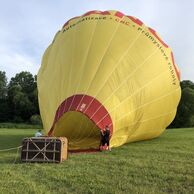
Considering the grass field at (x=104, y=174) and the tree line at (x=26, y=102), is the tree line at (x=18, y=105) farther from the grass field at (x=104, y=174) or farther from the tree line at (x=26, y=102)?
the grass field at (x=104, y=174)

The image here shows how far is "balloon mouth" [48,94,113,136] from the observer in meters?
9.40

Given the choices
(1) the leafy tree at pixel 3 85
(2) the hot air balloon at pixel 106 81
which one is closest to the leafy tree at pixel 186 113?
(2) the hot air balloon at pixel 106 81

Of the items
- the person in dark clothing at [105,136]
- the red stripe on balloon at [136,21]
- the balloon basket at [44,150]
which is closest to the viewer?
the balloon basket at [44,150]

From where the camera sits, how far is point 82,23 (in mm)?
11070

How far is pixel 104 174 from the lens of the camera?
21.9ft

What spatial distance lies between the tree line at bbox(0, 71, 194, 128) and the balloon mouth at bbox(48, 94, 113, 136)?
33.5m

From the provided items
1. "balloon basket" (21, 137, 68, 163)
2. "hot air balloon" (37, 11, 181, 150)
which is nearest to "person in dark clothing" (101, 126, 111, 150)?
"hot air balloon" (37, 11, 181, 150)

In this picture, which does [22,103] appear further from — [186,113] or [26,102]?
[186,113]

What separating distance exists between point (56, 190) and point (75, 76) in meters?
4.77

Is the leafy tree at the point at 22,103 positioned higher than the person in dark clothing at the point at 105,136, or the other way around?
the leafy tree at the point at 22,103

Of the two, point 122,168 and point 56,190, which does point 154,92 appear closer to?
point 122,168

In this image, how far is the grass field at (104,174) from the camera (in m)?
5.72

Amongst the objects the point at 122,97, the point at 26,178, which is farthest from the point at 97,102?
the point at 26,178

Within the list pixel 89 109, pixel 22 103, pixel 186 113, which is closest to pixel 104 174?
pixel 89 109
